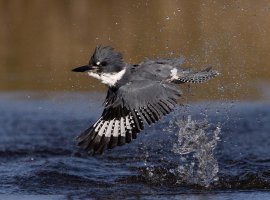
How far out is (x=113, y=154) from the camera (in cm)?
815

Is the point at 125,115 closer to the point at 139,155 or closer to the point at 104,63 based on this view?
the point at 104,63

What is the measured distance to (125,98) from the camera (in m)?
6.50

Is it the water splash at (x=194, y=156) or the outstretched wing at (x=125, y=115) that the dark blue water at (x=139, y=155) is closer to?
the water splash at (x=194, y=156)

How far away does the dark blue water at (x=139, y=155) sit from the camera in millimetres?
6699

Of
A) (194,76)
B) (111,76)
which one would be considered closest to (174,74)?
(194,76)

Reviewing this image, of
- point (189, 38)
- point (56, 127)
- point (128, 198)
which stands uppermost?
point (189, 38)

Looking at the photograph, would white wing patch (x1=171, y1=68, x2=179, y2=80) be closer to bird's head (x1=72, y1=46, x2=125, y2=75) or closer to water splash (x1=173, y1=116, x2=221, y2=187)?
bird's head (x1=72, y1=46, x2=125, y2=75)

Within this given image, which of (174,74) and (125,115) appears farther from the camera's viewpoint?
(174,74)

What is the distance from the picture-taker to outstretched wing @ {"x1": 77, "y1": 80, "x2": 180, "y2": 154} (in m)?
6.46

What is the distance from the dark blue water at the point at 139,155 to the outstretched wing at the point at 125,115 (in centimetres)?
40

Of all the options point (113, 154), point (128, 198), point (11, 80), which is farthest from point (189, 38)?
point (128, 198)

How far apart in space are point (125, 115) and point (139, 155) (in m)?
1.64

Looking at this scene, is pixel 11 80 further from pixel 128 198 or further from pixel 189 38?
pixel 128 198

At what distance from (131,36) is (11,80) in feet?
5.40
